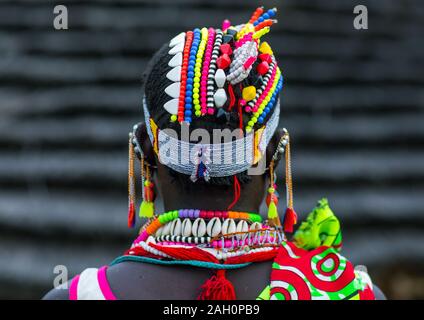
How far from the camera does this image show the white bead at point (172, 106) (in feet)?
8.00

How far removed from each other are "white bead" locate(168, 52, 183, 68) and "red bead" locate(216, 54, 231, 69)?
136 millimetres

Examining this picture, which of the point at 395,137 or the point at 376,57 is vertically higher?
the point at 376,57

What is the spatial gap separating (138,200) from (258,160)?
3209 millimetres

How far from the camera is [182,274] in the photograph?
8.16 feet

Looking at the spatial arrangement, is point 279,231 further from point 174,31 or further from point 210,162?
point 174,31

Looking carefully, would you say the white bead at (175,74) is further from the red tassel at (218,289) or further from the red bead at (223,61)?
the red tassel at (218,289)

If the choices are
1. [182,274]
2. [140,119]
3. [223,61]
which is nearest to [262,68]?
[223,61]

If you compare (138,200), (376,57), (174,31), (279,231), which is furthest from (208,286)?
(376,57)

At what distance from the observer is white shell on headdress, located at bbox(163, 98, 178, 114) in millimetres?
2438

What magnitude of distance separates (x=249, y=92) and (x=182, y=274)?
0.64m

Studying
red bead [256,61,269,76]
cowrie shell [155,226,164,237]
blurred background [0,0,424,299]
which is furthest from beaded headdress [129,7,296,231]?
blurred background [0,0,424,299]

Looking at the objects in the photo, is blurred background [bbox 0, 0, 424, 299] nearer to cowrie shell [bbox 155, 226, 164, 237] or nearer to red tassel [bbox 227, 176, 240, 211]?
cowrie shell [bbox 155, 226, 164, 237]

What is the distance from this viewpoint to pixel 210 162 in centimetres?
245

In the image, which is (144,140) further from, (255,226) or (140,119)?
(140,119)
